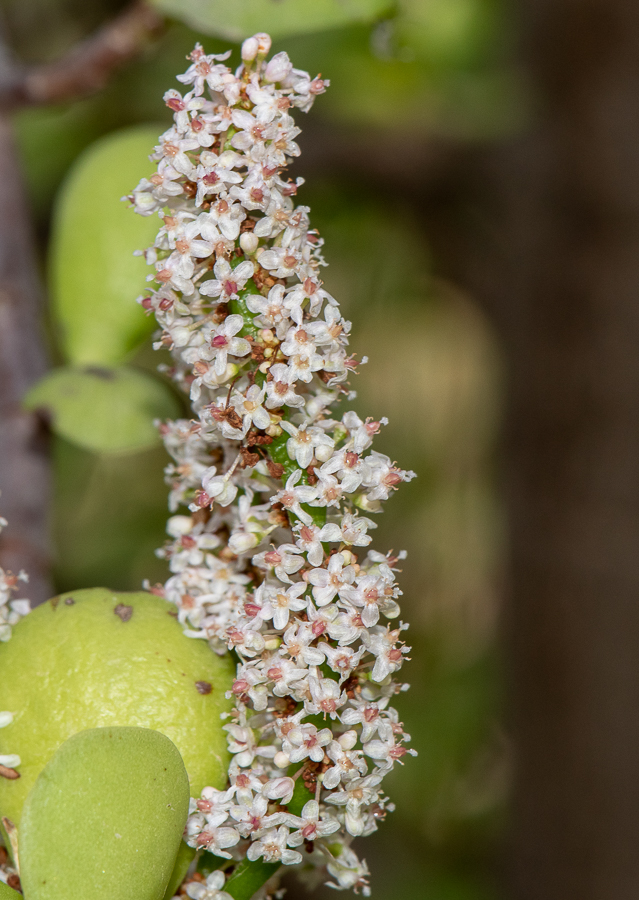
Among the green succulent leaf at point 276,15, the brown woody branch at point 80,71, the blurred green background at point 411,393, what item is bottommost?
the blurred green background at point 411,393

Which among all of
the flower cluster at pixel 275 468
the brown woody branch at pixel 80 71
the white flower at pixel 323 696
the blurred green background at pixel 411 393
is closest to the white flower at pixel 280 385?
the flower cluster at pixel 275 468

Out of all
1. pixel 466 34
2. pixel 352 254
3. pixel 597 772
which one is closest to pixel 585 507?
pixel 597 772

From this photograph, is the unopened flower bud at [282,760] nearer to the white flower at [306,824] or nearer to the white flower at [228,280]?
the white flower at [306,824]

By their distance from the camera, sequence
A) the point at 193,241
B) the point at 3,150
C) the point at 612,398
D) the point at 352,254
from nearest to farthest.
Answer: the point at 193,241, the point at 3,150, the point at 612,398, the point at 352,254

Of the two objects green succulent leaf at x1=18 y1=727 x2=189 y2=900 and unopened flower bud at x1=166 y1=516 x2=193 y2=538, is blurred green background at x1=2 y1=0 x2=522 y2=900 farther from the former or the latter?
green succulent leaf at x1=18 y1=727 x2=189 y2=900

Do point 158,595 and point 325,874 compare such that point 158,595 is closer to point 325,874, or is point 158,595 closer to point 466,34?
point 325,874

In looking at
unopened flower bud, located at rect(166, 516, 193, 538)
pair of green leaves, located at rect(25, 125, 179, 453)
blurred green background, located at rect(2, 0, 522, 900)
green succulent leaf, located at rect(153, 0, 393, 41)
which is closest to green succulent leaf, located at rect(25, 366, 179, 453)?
pair of green leaves, located at rect(25, 125, 179, 453)
